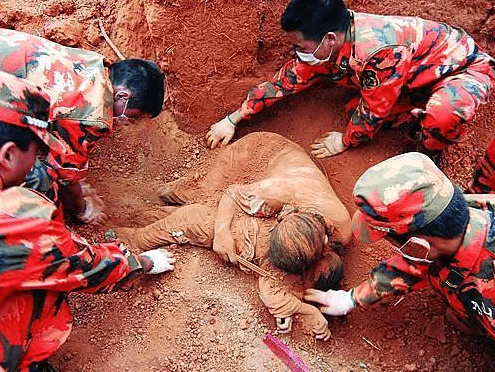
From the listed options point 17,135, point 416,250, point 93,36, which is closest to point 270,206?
point 416,250

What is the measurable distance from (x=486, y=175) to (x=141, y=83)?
95.4 inches

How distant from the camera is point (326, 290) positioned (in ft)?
12.1

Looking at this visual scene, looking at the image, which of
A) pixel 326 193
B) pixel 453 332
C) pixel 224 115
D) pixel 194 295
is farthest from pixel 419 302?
pixel 224 115

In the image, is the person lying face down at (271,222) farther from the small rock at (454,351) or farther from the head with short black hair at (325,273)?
the small rock at (454,351)

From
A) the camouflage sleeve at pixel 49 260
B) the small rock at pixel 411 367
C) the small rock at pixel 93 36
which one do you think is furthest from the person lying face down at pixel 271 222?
the small rock at pixel 93 36

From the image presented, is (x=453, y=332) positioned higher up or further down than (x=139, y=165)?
further down

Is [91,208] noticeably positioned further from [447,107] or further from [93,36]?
[447,107]

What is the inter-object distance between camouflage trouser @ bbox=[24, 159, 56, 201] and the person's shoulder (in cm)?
88

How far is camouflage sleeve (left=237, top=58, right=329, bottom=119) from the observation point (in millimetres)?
4289

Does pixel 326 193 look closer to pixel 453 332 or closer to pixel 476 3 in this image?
pixel 453 332

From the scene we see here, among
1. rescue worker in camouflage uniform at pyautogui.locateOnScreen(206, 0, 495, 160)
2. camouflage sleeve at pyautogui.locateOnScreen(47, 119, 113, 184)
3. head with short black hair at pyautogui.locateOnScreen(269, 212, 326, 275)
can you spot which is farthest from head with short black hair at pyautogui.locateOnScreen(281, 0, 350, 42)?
camouflage sleeve at pyautogui.locateOnScreen(47, 119, 113, 184)

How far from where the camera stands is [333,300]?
3555mm

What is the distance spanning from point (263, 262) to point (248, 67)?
1725 mm

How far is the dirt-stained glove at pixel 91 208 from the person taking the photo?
425cm
